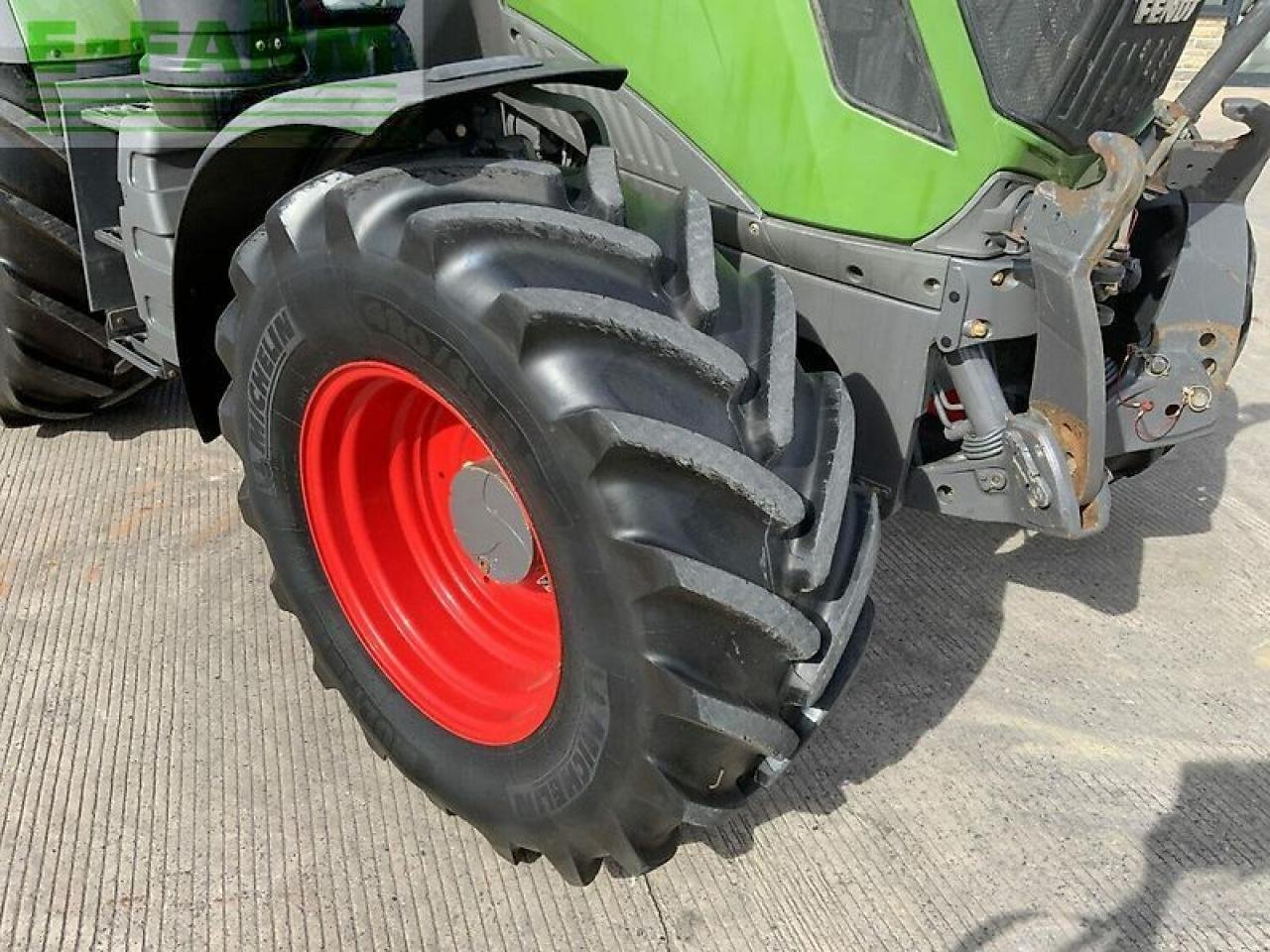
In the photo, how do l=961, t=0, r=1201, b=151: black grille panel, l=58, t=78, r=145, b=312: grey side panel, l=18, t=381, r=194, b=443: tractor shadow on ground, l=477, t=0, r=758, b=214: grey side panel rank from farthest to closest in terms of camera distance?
1. l=18, t=381, r=194, b=443: tractor shadow on ground
2. l=58, t=78, r=145, b=312: grey side panel
3. l=477, t=0, r=758, b=214: grey side panel
4. l=961, t=0, r=1201, b=151: black grille panel

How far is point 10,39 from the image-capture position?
2521mm

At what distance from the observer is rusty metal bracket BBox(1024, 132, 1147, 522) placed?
1.56 metres

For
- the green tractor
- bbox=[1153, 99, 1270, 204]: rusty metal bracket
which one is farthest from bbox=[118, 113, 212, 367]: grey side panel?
bbox=[1153, 99, 1270, 204]: rusty metal bracket

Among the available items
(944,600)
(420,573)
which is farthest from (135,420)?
(944,600)

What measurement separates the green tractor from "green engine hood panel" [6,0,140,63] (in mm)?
359

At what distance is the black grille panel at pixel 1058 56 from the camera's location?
5.02 feet

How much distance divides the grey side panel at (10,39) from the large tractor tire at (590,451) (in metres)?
1.17

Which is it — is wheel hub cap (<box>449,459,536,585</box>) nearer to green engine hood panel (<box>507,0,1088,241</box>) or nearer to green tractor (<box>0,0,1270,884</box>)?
green tractor (<box>0,0,1270,884</box>)

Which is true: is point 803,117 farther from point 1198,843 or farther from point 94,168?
point 94,168

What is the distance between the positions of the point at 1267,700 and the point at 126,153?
263 cm

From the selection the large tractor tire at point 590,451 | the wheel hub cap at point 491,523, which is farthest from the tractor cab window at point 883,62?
the wheel hub cap at point 491,523

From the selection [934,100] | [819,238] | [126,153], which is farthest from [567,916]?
[126,153]

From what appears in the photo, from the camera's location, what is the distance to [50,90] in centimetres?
256

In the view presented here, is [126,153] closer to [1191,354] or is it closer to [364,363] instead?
[364,363]
